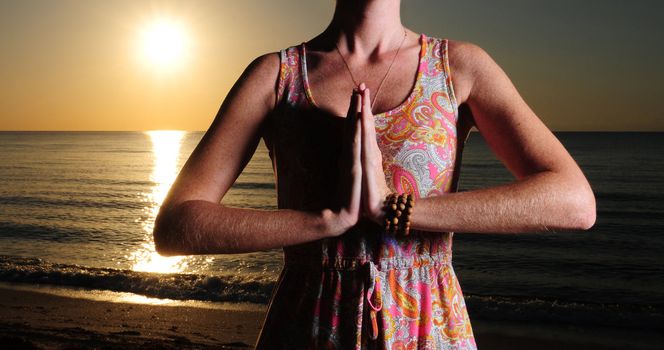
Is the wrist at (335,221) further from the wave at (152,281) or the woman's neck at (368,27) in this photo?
the wave at (152,281)

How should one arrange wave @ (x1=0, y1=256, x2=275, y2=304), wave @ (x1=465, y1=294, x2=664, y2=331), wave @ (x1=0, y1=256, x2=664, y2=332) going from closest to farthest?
wave @ (x1=465, y1=294, x2=664, y2=331), wave @ (x1=0, y1=256, x2=664, y2=332), wave @ (x1=0, y1=256, x2=275, y2=304)

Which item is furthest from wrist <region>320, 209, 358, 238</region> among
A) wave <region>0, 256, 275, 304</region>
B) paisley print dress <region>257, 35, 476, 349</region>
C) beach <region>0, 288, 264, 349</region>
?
wave <region>0, 256, 275, 304</region>

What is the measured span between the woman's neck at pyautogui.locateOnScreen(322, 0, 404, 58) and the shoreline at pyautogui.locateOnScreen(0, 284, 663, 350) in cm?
710

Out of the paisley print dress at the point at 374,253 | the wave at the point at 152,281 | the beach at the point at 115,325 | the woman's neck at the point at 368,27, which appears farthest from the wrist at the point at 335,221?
the wave at the point at 152,281

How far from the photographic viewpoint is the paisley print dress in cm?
126

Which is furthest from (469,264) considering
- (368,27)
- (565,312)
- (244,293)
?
(368,27)

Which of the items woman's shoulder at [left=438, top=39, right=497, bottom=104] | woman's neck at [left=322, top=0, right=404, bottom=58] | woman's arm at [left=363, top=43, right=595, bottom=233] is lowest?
woman's arm at [left=363, top=43, right=595, bottom=233]

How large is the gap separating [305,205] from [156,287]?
35.3 feet

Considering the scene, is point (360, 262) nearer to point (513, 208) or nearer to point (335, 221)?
point (335, 221)

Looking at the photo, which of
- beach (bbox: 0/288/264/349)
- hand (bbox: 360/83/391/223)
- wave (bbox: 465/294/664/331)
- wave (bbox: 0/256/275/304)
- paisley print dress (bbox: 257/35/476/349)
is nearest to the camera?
hand (bbox: 360/83/391/223)

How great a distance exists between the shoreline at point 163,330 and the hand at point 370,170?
7217 millimetres

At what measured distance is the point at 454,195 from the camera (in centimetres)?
118

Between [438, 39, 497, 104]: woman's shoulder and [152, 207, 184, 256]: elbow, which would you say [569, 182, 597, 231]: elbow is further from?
[152, 207, 184, 256]: elbow

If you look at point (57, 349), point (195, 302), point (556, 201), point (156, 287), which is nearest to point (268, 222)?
point (556, 201)
